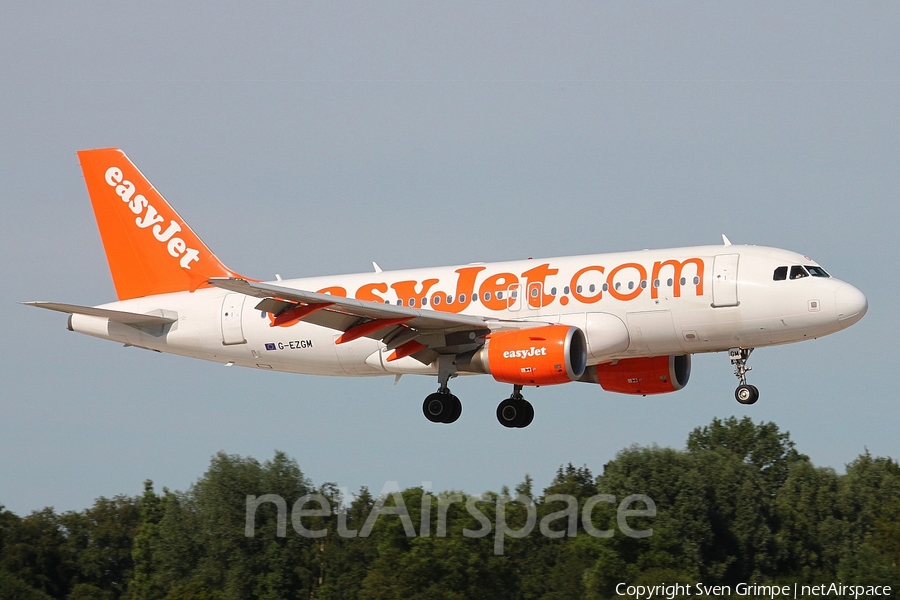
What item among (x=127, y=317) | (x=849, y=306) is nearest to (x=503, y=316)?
(x=849, y=306)

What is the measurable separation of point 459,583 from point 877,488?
39878 mm

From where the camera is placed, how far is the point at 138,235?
48250 mm

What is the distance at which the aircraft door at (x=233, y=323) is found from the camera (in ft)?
146

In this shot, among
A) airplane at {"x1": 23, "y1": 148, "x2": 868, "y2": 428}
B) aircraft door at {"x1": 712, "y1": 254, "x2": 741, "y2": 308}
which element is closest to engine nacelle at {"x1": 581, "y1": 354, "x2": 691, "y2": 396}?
airplane at {"x1": 23, "y1": 148, "x2": 868, "y2": 428}

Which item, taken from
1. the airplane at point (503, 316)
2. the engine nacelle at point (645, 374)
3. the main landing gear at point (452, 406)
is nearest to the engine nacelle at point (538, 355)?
the airplane at point (503, 316)

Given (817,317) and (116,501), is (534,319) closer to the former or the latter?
(817,317)

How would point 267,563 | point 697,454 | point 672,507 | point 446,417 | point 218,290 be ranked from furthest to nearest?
1. point 697,454
2. point 672,507
3. point 267,563
4. point 218,290
5. point 446,417

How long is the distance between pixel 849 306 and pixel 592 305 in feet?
22.7

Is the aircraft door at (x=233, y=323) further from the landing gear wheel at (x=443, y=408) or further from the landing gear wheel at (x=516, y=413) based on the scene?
the landing gear wheel at (x=516, y=413)

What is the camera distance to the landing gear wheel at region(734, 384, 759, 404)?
4022cm

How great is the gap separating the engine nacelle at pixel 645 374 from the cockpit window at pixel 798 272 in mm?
4940

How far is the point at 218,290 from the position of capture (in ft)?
150

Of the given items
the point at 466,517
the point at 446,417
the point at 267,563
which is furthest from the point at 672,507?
the point at 446,417

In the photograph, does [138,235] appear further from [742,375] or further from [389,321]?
[742,375]
